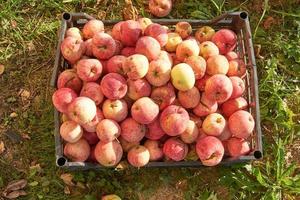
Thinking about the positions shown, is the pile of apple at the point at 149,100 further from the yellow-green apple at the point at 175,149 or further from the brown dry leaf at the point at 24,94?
the brown dry leaf at the point at 24,94

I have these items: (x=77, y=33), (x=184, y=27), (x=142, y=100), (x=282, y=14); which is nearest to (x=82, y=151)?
(x=142, y=100)

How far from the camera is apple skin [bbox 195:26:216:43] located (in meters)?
3.07

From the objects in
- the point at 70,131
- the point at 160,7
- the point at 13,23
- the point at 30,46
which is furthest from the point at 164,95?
the point at 13,23

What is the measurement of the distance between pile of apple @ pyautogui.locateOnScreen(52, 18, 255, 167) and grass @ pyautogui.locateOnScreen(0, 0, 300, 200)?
35 centimetres

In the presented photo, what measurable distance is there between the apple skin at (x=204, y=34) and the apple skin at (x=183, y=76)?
0.42 meters

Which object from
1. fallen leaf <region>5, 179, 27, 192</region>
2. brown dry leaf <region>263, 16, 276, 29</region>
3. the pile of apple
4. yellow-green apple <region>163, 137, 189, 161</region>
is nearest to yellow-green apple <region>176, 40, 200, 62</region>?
the pile of apple

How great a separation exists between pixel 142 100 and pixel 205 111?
40cm

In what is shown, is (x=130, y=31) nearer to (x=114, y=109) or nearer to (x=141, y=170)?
(x=114, y=109)

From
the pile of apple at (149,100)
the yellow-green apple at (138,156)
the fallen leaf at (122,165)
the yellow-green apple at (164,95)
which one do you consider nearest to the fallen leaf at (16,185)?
the pile of apple at (149,100)

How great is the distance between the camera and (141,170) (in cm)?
321

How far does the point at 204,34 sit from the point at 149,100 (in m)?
0.66

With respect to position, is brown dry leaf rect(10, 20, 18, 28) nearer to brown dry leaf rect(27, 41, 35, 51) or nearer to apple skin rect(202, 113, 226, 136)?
brown dry leaf rect(27, 41, 35, 51)

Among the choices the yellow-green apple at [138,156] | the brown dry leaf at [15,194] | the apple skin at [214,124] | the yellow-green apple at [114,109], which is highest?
the yellow-green apple at [114,109]

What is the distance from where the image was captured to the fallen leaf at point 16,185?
3145 mm
